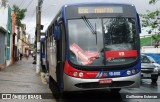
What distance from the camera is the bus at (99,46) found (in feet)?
32.9

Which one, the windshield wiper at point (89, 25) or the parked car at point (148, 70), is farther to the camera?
the parked car at point (148, 70)

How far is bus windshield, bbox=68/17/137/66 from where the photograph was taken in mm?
10078

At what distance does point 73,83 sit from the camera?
32.6 ft

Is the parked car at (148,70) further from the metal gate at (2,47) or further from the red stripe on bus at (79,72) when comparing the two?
the metal gate at (2,47)

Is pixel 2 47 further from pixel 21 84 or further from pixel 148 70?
pixel 148 70

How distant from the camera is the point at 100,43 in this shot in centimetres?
1021

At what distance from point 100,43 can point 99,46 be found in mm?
103

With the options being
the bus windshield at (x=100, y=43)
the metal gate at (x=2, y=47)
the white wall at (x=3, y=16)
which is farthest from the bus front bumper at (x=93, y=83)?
the white wall at (x=3, y=16)

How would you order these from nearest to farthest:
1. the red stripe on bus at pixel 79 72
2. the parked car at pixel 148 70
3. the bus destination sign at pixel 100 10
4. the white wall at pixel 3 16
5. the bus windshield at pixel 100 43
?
the red stripe on bus at pixel 79 72 → the bus windshield at pixel 100 43 → the bus destination sign at pixel 100 10 → the parked car at pixel 148 70 → the white wall at pixel 3 16

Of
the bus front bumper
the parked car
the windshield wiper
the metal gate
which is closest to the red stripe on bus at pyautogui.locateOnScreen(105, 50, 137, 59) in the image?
the bus front bumper

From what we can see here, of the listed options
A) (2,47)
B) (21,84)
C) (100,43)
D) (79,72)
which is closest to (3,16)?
(2,47)

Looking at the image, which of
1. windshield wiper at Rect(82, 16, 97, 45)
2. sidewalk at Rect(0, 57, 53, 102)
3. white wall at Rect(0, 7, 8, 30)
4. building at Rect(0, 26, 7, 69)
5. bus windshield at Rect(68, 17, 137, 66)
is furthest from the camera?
white wall at Rect(0, 7, 8, 30)

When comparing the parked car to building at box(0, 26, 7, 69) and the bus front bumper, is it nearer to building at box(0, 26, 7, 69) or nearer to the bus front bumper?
the bus front bumper

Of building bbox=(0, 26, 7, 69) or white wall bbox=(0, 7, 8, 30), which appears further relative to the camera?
white wall bbox=(0, 7, 8, 30)
